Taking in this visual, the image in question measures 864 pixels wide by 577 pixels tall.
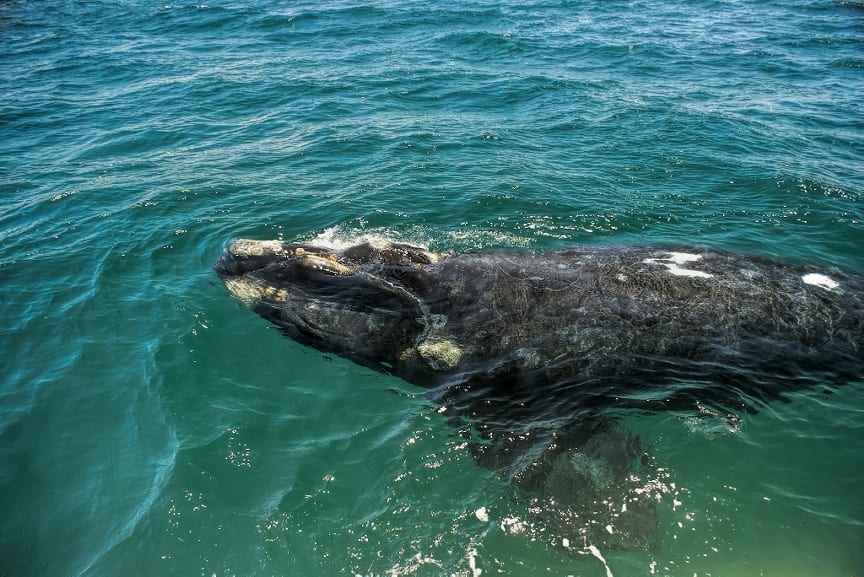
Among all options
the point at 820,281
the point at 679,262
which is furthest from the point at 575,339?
the point at 820,281

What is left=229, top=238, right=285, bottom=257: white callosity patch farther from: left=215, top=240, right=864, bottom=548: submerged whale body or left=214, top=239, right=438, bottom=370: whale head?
left=215, top=240, right=864, bottom=548: submerged whale body

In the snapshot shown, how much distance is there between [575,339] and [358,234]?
6.05 meters

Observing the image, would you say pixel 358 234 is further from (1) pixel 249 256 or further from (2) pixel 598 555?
(2) pixel 598 555

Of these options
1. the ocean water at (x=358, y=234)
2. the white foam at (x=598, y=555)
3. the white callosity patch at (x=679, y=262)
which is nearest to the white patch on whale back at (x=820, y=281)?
the white callosity patch at (x=679, y=262)

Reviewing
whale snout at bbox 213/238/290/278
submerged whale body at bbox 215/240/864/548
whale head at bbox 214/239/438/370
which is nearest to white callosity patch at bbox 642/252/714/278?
submerged whale body at bbox 215/240/864/548

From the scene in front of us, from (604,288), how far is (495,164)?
800cm

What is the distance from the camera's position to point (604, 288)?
850 centimetres

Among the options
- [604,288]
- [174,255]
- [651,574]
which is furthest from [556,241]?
[174,255]

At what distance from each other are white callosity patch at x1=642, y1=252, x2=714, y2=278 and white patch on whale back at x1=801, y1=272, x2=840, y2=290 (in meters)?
1.59

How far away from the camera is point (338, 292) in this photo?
879cm

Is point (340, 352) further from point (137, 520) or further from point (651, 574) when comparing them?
point (651, 574)

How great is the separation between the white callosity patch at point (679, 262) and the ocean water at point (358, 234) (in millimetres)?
2233

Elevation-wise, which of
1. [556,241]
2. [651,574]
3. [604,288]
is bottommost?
[651,574]

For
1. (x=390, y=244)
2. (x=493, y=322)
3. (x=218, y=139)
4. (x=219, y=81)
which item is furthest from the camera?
(x=219, y=81)
